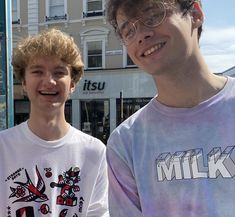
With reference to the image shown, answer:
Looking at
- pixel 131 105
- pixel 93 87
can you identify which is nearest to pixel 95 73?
pixel 93 87

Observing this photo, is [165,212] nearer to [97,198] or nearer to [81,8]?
[97,198]

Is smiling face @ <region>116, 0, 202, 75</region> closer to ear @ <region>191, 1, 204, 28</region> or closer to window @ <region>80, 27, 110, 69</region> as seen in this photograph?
ear @ <region>191, 1, 204, 28</region>

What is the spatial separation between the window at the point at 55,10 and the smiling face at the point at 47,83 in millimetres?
20164

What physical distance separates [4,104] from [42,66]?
A: 276 cm

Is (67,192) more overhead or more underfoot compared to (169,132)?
more underfoot

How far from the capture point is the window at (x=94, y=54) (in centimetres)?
2114

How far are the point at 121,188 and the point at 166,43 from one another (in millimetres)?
587

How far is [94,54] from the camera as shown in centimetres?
2117

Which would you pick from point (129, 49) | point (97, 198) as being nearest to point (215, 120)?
point (129, 49)

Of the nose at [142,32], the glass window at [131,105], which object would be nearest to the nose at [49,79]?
the nose at [142,32]

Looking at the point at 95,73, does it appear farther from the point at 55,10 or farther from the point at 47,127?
the point at 47,127

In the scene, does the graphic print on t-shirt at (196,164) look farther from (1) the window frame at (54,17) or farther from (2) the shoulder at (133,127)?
(1) the window frame at (54,17)

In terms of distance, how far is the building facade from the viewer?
2045 centimetres

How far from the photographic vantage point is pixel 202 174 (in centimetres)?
151
